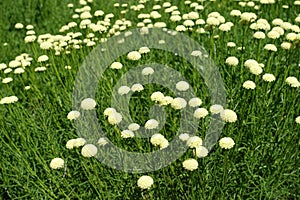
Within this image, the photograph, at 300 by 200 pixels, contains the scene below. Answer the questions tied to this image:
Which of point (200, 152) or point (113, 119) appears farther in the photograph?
point (113, 119)

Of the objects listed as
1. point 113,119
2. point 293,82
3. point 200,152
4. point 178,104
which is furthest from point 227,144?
point 293,82

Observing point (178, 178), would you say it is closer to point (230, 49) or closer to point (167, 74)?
point (167, 74)

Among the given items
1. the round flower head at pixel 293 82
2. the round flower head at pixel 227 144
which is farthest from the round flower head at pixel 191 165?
the round flower head at pixel 293 82

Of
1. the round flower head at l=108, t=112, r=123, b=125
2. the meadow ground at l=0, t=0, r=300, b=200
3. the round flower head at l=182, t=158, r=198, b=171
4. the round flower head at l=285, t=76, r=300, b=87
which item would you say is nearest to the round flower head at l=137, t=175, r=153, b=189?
the meadow ground at l=0, t=0, r=300, b=200

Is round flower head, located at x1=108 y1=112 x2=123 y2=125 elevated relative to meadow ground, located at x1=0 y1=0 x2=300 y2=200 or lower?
elevated

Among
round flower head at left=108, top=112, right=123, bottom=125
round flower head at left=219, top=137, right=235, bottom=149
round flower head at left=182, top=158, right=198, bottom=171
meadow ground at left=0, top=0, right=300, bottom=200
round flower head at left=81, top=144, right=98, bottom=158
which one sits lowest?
meadow ground at left=0, top=0, right=300, bottom=200

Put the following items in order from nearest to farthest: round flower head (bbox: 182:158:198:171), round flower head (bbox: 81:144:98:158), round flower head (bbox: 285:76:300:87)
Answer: round flower head (bbox: 182:158:198:171) → round flower head (bbox: 81:144:98:158) → round flower head (bbox: 285:76:300:87)

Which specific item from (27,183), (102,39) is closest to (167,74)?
(102,39)

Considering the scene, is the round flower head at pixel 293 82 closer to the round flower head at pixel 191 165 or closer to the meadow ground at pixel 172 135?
the meadow ground at pixel 172 135

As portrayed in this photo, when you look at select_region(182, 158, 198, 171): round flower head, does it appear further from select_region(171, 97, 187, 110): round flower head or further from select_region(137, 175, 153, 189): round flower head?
select_region(171, 97, 187, 110): round flower head

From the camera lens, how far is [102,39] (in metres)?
3.57

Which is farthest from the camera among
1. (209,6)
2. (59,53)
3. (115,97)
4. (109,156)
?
(209,6)

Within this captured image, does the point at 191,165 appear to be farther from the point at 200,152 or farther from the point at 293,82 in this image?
the point at 293,82

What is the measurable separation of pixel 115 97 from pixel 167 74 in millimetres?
569
